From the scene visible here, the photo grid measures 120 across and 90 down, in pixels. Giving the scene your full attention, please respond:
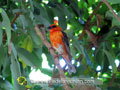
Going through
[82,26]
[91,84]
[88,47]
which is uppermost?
[82,26]

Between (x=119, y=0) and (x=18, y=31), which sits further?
(x=18, y=31)

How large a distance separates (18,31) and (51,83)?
0.68 metres

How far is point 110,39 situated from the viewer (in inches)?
97.3

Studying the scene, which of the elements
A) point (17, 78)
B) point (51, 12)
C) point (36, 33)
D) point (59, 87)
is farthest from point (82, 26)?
point (17, 78)

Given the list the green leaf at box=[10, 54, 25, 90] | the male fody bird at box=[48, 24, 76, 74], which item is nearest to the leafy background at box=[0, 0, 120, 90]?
the green leaf at box=[10, 54, 25, 90]

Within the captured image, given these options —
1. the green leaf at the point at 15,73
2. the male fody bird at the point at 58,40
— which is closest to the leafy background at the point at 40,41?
the green leaf at the point at 15,73

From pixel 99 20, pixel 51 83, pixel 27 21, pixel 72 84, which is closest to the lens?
pixel 72 84

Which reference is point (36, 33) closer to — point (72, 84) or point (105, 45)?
point (72, 84)

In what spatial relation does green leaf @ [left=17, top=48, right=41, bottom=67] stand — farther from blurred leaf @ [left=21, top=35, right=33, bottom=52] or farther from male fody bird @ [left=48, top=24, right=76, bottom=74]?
male fody bird @ [left=48, top=24, right=76, bottom=74]

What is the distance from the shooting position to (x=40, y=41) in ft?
6.39

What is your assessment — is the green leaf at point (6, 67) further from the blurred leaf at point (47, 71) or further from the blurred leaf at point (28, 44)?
the blurred leaf at point (47, 71)

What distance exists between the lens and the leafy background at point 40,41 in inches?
66.6

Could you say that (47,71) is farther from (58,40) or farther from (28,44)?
(58,40)

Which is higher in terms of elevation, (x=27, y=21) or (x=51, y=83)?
(x=27, y=21)
